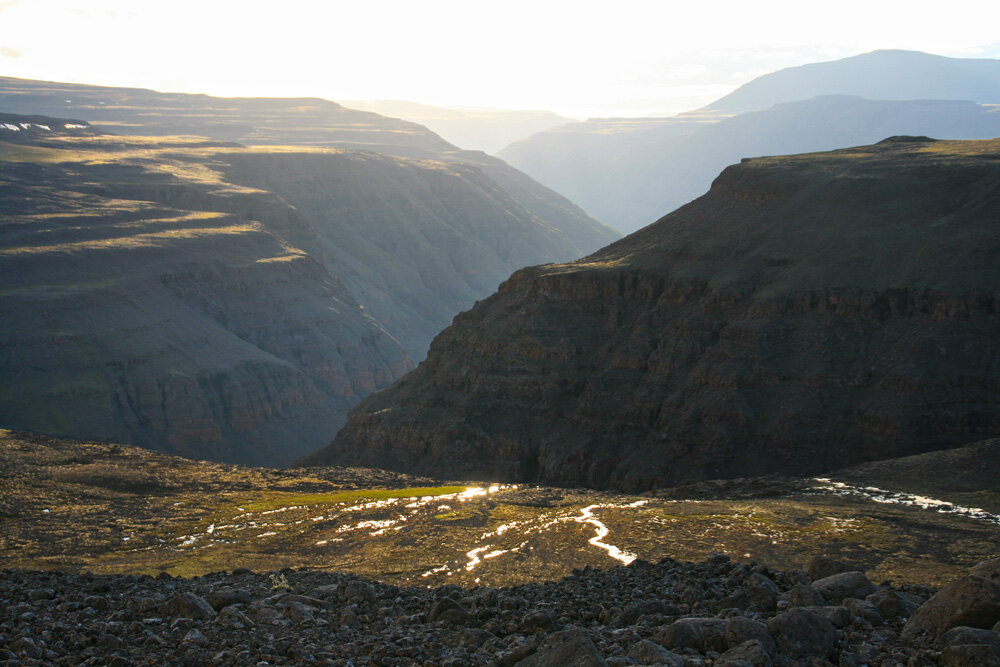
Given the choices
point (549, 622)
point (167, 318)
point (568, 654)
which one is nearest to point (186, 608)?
point (549, 622)

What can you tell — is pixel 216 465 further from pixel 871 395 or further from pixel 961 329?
pixel 961 329

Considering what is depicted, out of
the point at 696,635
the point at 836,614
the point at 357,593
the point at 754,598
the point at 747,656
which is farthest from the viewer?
the point at 357,593

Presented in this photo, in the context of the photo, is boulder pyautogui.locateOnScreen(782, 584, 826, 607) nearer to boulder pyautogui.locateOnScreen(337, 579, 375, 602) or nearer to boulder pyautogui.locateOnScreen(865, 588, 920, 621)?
boulder pyautogui.locateOnScreen(865, 588, 920, 621)

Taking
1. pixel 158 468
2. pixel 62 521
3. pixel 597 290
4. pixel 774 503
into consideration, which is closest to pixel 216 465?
Answer: pixel 158 468

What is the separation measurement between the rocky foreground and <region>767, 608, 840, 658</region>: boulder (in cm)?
2

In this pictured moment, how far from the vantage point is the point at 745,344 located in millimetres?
63969

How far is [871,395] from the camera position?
58.0 m

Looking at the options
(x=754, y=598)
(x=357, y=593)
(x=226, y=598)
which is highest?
(x=754, y=598)

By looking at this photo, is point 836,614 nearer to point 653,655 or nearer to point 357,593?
point 653,655

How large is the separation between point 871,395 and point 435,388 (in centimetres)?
3505

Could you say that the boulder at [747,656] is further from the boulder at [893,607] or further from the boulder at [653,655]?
the boulder at [893,607]

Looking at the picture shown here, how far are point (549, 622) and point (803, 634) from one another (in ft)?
17.3

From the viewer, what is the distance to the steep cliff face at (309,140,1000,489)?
57.8 meters

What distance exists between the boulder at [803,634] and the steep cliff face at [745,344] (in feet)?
141
